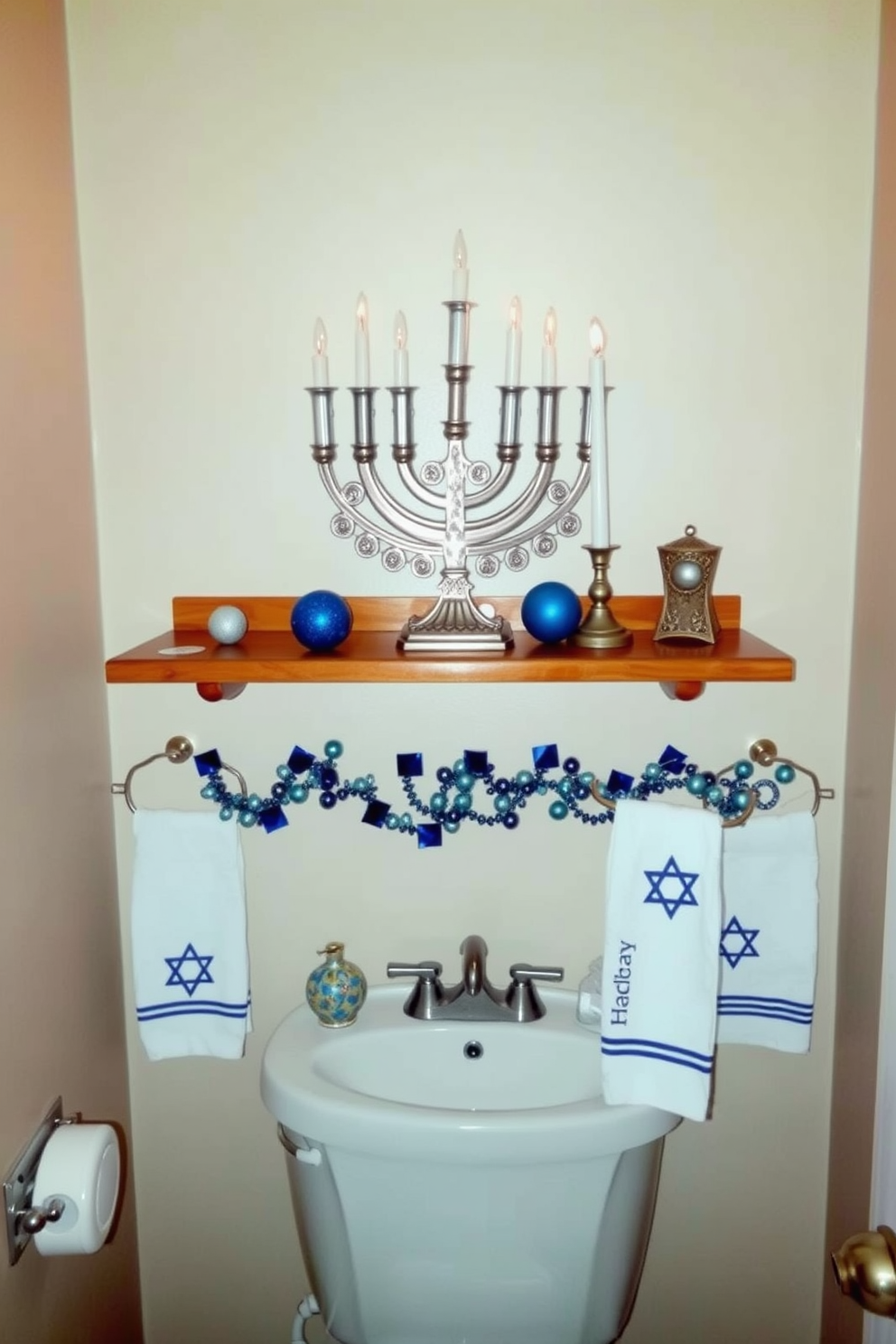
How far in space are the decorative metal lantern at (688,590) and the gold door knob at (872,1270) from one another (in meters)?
0.57

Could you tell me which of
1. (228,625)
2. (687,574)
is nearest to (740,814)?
(687,574)

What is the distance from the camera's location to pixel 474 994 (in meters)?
1.12

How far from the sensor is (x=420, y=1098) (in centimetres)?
112

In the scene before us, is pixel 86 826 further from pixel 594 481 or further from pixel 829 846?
pixel 829 846

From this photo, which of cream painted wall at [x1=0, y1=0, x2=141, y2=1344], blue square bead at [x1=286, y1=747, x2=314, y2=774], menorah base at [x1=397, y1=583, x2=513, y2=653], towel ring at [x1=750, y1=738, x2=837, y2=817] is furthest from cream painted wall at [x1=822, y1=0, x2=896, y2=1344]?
cream painted wall at [x1=0, y1=0, x2=141, y2=1344]

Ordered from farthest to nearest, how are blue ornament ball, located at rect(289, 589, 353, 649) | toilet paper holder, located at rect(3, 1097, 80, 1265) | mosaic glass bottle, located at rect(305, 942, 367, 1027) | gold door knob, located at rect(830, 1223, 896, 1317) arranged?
1. mosaic glass bottle, located at rect(305, 942, 367, 1027)
2. blue ornament ball, located at rect(289, 589, 353, 649)
3. toilet paper holder, located at rect(3, 1097, 80, 1265)
4. gold door knob, located at rect(830, 1223, 896, 1317)

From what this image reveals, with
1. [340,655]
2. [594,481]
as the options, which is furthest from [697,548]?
[340,655]

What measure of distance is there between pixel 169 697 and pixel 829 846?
0.80 m

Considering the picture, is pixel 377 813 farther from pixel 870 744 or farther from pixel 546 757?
pixel 870 744

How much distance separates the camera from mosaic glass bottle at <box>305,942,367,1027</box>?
3.61 feet

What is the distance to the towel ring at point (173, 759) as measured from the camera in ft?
3.83

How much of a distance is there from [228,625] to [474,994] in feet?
1.62

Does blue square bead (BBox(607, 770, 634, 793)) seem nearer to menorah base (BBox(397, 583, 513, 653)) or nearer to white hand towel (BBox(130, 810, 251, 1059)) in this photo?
menorah base (BBox(397, 583, 513, 653))

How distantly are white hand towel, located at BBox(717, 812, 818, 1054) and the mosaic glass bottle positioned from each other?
0.42 m
